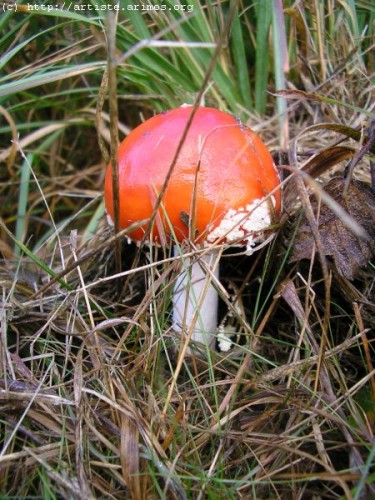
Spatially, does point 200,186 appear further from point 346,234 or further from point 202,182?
point 346,234

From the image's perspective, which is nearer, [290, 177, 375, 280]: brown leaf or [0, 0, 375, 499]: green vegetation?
[0, 0, 375, 499]: green vegetation

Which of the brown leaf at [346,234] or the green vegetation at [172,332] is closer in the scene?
the green vegetation at [172,332]

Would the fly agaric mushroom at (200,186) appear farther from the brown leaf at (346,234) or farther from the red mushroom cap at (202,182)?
the brown leaf at (346,234)

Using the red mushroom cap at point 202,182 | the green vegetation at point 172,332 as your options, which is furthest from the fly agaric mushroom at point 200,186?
the green vegetation at point 172,332

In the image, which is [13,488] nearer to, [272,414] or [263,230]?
[272,414]

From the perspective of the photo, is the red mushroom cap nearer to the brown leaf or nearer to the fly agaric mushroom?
the fly agaric mushroom

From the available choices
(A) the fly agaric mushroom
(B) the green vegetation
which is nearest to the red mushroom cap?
(A) the fly agaric mushroom

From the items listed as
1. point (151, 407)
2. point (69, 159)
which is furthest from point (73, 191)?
point (151, 407)
